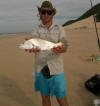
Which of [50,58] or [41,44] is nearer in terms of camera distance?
[41,44]

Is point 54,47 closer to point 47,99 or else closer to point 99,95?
point 47,99

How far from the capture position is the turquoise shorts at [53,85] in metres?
3.01

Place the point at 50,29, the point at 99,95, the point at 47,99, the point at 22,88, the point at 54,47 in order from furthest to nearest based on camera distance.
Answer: the point at 22,88 → the point at 99,95 → the point at 47,99 → the point at 50,29 → the point at 54,47

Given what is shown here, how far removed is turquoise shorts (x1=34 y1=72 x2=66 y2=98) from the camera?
9.89ft

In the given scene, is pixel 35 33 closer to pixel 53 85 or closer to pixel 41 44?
pixel 41 44

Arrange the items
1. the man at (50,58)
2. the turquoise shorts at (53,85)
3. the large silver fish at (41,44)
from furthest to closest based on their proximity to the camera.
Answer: the turquoise shorts at (53,85) → the man at (50,58) → the large silver fish at (41,44)

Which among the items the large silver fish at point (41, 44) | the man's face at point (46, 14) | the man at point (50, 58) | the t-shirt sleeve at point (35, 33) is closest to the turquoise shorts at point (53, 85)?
the man at point (50, 58)

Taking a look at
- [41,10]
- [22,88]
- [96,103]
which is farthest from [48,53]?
[22,88]

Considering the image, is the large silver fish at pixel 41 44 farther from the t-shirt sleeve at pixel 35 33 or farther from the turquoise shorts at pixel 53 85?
the turquoise shorts at pixel 53 85

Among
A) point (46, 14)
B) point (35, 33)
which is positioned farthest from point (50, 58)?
point (46, 14)

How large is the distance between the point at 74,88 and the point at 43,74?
245 centimetres

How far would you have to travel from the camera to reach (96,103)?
348 centimetres

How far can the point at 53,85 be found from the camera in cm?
306

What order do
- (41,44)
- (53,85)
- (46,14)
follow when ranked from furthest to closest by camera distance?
1. (53,85)
2. (46,14)
3. (41,44)
